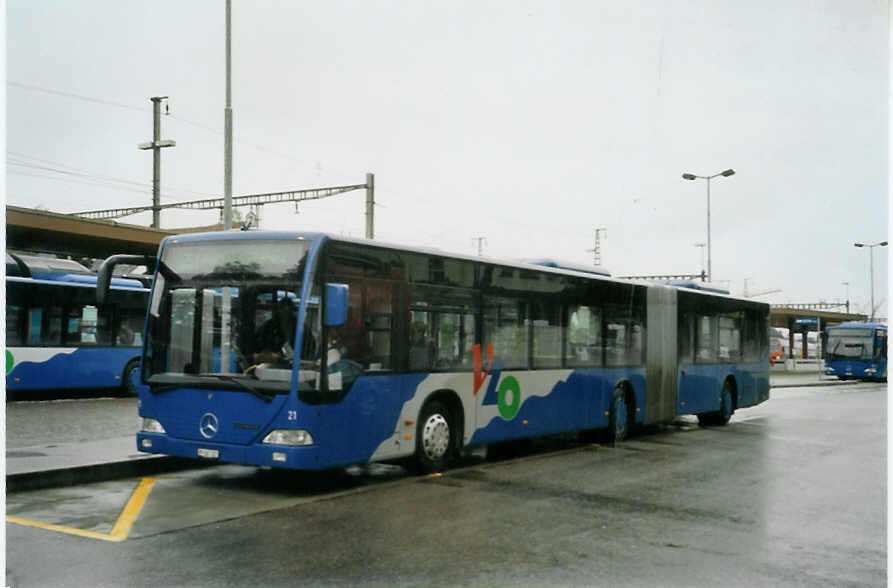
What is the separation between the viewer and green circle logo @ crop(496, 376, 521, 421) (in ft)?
40.6

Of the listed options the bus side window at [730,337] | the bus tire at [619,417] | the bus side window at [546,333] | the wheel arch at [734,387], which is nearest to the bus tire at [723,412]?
the wheel arch at [734,387]

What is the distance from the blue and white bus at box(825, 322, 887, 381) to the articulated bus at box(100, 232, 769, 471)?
30.2 m

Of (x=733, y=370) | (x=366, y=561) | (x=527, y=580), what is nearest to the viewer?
(x=527, y=580)

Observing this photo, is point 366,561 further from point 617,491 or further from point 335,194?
point 335,194

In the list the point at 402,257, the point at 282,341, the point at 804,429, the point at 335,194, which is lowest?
the point at 804,429

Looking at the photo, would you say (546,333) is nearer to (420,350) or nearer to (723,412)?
(420,350)

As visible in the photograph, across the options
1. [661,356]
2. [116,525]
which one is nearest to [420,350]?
[116,525]

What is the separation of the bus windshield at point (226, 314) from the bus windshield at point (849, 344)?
35.4 metres

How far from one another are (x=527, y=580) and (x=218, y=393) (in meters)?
4.48

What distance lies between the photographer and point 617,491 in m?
10.1

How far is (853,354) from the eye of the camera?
136ft

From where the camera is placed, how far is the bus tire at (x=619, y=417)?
1517cm

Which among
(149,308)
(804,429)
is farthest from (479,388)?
(804,429)

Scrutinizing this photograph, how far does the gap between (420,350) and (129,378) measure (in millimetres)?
13411
